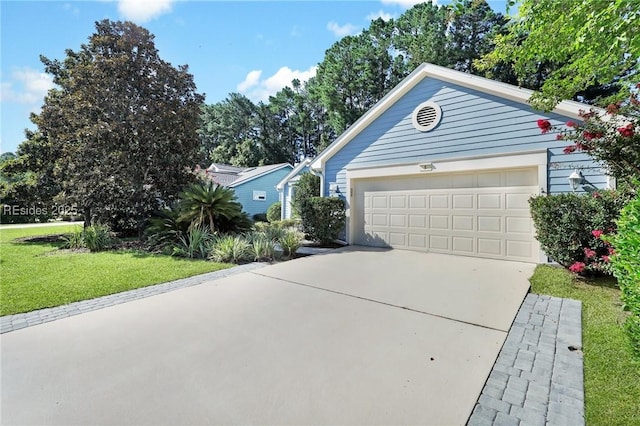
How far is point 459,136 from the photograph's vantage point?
741 centimetres

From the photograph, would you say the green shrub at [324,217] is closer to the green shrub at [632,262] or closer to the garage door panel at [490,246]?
the garage door panel at [490,246]

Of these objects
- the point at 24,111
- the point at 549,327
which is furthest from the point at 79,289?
the point at 24,111

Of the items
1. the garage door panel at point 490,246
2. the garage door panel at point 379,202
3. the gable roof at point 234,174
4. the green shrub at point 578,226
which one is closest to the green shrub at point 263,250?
the garage door panel at point 379,202

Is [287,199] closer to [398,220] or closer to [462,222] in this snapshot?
[398,220]

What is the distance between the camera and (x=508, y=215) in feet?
22.2

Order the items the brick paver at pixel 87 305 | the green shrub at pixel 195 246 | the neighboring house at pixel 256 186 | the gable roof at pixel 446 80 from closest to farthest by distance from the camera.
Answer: the brick paver at pixel 87 305 < the gable roof at pixel 446 80 < the green shrub at pixel 195 246 < the neighboring house at pixel 256 186

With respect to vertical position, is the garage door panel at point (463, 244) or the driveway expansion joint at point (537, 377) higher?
the garage door panel at point (463, 244)

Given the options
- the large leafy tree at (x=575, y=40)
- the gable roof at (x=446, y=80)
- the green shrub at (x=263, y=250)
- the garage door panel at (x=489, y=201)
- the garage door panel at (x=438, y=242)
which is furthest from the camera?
the garage door panel at (x=438, y=242)

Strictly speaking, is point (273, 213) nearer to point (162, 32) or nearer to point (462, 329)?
point (162, 32)

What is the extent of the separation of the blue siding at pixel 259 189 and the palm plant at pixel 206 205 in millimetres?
11171

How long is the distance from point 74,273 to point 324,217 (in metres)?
6.18

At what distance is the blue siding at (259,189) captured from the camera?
20.1m

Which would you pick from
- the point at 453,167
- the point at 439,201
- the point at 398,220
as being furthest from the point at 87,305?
the point at 453,167

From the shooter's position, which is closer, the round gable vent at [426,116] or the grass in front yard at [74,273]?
the grass in front yard at [74,273]
